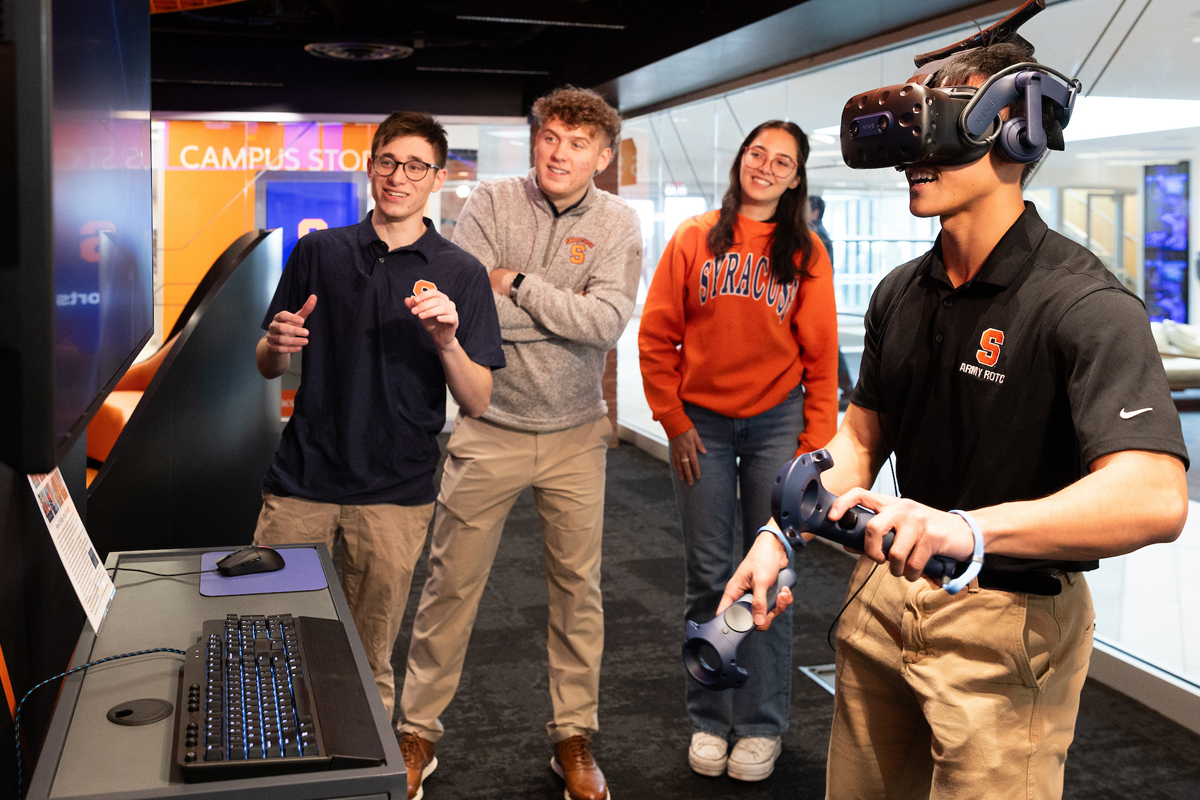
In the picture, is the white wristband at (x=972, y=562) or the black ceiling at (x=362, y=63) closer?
the white wristband at (x=972, y=562)

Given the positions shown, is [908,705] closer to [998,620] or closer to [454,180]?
[998,620]

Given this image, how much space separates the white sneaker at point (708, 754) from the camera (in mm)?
2592

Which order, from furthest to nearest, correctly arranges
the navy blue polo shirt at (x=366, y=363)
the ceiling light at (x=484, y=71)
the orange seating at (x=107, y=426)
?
the ceiling light at (x=484, y=71) → the orange seating at (x=107, y=426) → the navy blue polo shirt at (x=366, y=363)

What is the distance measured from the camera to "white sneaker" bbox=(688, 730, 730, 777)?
2.59m

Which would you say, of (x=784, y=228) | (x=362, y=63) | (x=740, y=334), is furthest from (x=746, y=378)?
(x=362, y=63)

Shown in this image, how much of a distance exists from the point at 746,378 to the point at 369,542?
1.00 m

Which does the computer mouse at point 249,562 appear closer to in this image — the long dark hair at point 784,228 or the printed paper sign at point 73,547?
the printed paper sign at point 73,547

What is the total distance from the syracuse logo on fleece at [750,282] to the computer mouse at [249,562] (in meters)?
1.30

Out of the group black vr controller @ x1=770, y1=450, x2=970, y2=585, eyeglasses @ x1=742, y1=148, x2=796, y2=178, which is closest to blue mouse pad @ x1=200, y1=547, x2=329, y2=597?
black vr controller @ x1=770, y1=450, x2=970, y2=585

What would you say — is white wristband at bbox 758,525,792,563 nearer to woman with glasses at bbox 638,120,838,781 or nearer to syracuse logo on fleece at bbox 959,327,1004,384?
syracuse logo on fleece at bbox 959,327,1004,384

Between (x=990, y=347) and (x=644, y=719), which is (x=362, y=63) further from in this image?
(x=990, y=347)

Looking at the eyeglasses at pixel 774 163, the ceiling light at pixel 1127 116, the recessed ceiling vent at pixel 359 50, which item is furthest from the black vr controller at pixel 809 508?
the recessed ceiling vent at pixel 359 50

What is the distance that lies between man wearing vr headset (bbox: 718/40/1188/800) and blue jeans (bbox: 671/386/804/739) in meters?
1.06

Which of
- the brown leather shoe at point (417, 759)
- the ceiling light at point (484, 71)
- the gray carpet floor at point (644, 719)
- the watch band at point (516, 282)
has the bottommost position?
the gray carpet floor at point (644, 719)
